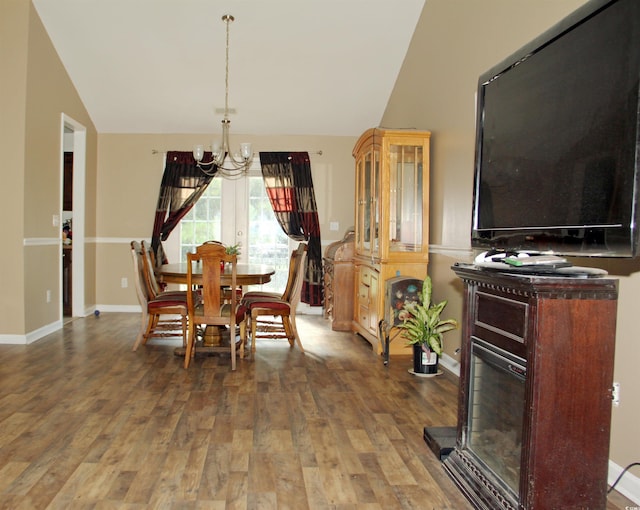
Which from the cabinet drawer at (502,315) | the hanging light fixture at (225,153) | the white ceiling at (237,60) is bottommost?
the cabinet drawer at (502,315)

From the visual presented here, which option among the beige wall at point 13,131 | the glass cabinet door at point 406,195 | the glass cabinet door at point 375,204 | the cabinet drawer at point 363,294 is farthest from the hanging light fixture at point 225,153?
the cabinet drawer at point 363,294

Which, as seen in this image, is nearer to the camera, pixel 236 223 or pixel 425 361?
pixel 425 361

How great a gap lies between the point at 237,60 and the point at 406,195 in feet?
8.01

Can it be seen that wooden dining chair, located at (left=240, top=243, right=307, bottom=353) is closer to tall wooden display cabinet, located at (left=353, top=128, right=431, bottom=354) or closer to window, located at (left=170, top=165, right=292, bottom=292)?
tall wooden display cabinet, located at (left=353, top=128, right=431, bottom=354)

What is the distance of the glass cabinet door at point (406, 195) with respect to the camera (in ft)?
14.9

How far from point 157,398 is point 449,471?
1.92m

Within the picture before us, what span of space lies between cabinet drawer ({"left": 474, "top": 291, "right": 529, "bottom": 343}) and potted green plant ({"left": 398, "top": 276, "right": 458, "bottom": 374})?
1.68m

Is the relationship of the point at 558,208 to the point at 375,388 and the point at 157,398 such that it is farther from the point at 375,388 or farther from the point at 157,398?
the point at 157,398

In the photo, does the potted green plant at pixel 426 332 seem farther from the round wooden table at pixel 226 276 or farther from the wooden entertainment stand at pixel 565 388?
the wooden entertainment stand at pixel 565 388

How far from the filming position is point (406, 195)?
4.55m

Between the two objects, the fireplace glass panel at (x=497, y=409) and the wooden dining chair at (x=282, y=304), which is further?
the wooden dining chair at (x=282, y=304)

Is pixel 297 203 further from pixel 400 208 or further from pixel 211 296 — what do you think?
pixel 211 296

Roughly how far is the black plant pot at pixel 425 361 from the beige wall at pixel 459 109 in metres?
0.26

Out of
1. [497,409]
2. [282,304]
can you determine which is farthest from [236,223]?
[497,409]
